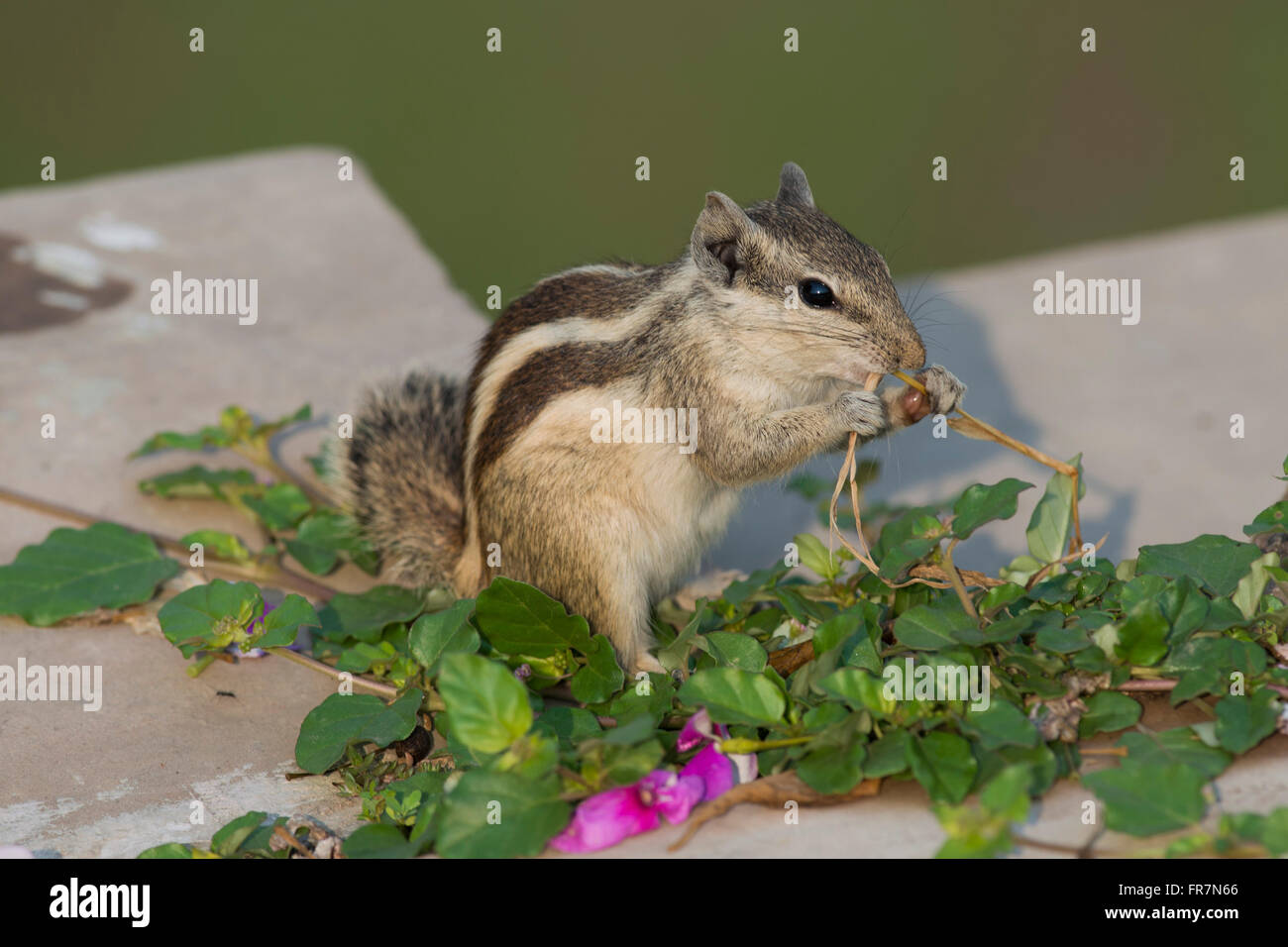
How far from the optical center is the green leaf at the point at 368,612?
3391mm

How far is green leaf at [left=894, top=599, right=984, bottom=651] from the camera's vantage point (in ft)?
8.77

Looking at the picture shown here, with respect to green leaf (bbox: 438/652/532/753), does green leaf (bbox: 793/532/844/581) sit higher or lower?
higher

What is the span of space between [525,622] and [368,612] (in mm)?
609

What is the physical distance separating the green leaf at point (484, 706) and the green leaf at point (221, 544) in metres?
1.54

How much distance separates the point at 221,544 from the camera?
12.2 feet

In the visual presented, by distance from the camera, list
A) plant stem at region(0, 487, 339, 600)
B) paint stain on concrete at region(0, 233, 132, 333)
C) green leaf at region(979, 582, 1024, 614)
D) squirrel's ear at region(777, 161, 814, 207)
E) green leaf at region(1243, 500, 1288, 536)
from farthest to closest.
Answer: paint stain on concrete at region(0, 233, 132, 333) → plant stem at region(0, 487, 339, 600) → squirrel's ear at region(777, 161, 814, 207) → green leaf at region(1243, 500, 1288, 536) → green leaf at region(979, 582, 1024, 614)

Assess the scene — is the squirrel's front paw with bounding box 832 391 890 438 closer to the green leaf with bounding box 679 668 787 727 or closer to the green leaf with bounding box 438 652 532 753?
the green leaf with bounding box 679 668 787 727

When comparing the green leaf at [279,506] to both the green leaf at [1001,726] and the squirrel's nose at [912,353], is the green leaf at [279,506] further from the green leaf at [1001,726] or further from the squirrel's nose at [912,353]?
the green leaf at [1001,726]

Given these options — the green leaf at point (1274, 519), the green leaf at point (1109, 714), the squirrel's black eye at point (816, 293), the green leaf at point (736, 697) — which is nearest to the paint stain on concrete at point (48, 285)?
the squirrel's black eye at point (816, 293)

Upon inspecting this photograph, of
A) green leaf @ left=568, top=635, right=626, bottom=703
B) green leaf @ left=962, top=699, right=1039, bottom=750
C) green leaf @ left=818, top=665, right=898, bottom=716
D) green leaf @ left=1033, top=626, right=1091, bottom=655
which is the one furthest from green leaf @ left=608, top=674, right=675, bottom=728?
green leaf @ left=1033, top=626, right=1091, bottom=655

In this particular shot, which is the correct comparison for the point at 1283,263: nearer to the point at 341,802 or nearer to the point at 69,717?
the point at 341,802

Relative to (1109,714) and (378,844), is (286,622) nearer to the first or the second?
(378,844)

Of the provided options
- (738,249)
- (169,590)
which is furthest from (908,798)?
(169,590)

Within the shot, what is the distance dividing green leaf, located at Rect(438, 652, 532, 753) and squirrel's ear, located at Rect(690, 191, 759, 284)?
133 centimetres
